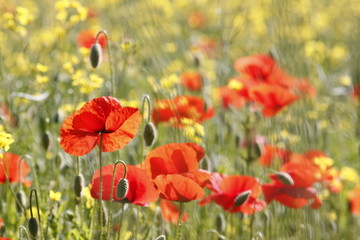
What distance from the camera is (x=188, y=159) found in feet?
5.10

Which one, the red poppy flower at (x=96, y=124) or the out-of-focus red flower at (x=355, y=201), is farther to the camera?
the out-of-focus red flower at (x=355, y=201)

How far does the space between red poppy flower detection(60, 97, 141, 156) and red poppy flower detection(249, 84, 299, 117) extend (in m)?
0.81

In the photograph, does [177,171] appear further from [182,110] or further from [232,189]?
[182,110]

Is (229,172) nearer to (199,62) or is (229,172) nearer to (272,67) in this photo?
(272,67)

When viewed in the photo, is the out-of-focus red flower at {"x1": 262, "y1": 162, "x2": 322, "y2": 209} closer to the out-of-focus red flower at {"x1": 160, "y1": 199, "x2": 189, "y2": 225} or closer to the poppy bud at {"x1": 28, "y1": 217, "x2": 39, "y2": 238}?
the out-of-focus red flower at {"x1": 160, "y1": 199, "x2": 189, "y2": 225}

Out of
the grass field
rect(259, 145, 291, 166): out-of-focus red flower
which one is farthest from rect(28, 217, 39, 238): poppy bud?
rect(259, 145, 291, 166): out-of-focus red flower

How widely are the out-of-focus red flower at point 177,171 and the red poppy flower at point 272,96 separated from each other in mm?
701

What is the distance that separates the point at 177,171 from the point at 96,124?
0.23 m

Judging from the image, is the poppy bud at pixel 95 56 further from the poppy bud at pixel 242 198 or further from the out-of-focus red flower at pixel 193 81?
the out-of-focus red flower at pixel 193 81

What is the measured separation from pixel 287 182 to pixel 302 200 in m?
0.14

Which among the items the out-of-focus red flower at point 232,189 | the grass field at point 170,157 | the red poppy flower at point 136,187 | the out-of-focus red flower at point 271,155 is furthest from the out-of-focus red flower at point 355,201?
the red poppy flower at point 136,187

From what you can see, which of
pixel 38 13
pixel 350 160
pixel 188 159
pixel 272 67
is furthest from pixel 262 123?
pixel 38 13

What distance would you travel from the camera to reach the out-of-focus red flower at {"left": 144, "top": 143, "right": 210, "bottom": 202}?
4.92 ft

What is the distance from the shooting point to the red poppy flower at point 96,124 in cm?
147
